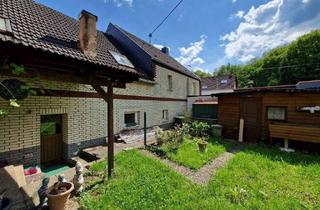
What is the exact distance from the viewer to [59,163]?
270 inches

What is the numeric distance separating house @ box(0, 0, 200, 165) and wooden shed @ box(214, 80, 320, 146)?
214 inches

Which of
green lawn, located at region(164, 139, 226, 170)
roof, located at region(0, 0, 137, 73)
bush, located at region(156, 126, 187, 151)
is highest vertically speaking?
roof, located at region(0, 0, 137, 73)

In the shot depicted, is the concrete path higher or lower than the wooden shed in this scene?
lower

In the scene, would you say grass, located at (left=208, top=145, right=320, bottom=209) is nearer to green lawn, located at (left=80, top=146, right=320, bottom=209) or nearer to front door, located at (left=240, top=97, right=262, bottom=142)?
green lawn, located at (left=80, top=146, right=320, bottom=209)

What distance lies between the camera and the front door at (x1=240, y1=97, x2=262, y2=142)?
9.96 m

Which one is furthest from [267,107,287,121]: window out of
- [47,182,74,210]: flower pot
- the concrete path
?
[47,182,74,210]: flower pot

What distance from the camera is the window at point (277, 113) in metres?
9.16

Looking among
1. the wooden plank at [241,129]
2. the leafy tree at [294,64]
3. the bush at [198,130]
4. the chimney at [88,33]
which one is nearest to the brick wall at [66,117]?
the chimney at [88,33]

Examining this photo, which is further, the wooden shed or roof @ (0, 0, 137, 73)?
the wooden shed

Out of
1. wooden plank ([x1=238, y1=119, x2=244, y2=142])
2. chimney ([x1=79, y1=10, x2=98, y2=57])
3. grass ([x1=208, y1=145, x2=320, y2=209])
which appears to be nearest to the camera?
grass ([x1=208, y1=145, x2=320, y2=209])

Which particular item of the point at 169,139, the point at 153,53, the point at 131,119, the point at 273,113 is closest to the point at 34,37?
the point at 169,139

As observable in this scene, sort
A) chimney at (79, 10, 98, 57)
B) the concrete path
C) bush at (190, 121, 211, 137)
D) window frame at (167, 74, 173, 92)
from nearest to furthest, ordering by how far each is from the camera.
→ chimney at (79, 10, 98, 57) < the concrete path < bush at (190, 121, 211, 137) < window frame at (167, 74, 173, 92)

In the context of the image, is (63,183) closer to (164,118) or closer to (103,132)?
(103,132)

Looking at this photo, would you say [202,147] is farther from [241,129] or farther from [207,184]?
[241,129]
